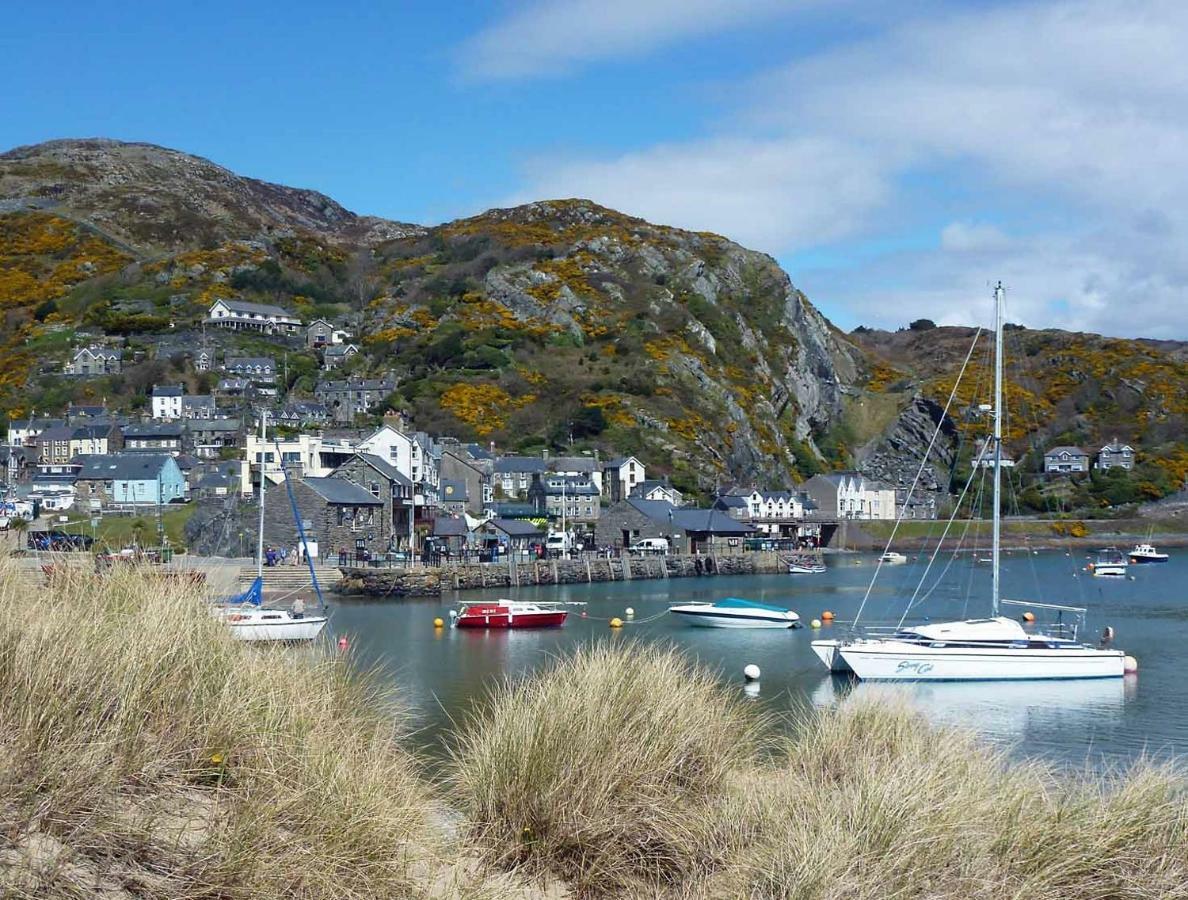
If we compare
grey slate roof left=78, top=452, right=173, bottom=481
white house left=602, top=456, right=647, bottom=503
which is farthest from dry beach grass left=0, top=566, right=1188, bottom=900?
white house left=602, top=456, right=647, bottom=503

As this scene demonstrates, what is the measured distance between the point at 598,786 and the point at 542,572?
5561 centimetres

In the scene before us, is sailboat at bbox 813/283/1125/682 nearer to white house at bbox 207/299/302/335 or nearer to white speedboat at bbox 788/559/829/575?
white speedboat at bbox 788/559/829/575

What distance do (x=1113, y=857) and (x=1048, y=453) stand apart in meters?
132

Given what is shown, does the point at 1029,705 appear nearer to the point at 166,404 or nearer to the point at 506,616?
the point at 506,616

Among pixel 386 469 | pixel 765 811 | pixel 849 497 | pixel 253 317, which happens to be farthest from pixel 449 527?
pixel 253 317

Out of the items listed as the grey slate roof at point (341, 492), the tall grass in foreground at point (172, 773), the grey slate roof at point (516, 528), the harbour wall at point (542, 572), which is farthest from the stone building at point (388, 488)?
the tall grass in foreground at point (172, 773)

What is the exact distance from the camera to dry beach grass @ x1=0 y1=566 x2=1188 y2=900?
6.86 meters

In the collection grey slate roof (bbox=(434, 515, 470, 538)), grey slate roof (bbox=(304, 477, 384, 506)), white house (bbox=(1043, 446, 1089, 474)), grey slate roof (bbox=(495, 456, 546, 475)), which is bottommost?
grey slate roof (bbox=(434, 515, 470, 538))

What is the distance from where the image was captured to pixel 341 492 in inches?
2475

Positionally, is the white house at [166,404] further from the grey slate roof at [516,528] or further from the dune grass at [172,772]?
the dune grass at [172,772]

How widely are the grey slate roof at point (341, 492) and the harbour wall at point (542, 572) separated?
17.7 ft

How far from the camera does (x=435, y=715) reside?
75.0 ft

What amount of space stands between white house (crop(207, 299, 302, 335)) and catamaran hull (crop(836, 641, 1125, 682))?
108538 mm

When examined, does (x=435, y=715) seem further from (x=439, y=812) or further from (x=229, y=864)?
(x=229, y=864)
